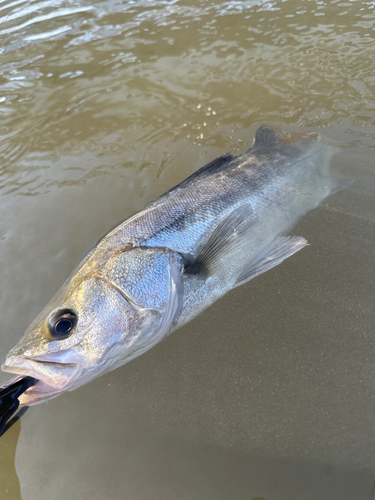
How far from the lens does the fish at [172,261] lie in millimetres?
1925

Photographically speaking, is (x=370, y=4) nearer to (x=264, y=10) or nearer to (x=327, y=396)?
(x=264, y=10)

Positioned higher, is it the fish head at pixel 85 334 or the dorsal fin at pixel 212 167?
the dorsal fin at pixel 212 167

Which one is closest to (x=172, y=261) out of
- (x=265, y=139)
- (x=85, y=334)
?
(x=85, y=334)

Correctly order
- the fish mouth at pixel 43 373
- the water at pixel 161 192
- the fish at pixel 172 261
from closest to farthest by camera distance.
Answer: the fish mouth at pixel 43 373, the fish at pixel 172 261, the water at pixel 161 192

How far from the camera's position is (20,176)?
3.97 metres

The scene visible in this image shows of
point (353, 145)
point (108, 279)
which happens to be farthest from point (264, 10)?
point (108, 279)

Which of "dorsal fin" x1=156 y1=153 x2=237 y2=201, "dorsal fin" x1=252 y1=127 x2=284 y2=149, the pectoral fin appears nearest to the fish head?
the pectoral fin

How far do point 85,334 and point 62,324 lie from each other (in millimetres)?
154

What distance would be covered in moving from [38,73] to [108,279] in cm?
430

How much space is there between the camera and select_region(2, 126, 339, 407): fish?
192cm

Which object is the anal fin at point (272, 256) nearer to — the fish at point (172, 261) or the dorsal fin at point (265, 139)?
the fish at point (172, 261)

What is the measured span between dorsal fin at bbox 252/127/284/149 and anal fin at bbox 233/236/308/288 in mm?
1025

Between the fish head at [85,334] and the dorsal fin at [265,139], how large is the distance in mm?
1668

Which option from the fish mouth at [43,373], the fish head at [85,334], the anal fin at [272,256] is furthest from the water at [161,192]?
the fish mouth at [43,373]
